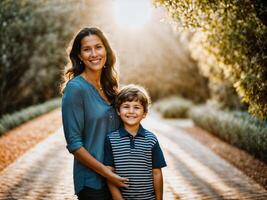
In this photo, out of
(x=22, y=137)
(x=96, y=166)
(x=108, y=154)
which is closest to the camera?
(x=96, y=166)

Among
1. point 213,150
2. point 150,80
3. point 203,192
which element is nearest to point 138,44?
point 150,80

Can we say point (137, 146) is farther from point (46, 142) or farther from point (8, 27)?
point (8, 27)

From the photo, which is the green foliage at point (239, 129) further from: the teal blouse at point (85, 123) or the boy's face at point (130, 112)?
the teal blouse at point (85, 123)

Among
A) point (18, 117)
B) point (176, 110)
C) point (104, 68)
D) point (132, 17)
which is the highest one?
point (132, 17)

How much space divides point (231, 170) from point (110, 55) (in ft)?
20.9

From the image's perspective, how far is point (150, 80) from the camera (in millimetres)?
28203

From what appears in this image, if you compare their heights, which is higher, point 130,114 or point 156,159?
point 130,114

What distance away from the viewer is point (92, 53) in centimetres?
326

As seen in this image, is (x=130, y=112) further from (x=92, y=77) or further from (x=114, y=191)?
(x=114, y=191)

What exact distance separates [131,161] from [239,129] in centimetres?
889

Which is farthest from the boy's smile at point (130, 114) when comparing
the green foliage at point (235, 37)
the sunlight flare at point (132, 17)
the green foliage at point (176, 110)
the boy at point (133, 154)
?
the sunlight flare at point (132, 17)

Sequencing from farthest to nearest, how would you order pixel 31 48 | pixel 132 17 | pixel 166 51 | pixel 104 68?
pixel 166 51 < pixel 132 17 < pixel 31 48 < pixel 104 68

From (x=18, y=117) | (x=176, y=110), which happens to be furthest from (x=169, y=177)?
(x=176, y=110)

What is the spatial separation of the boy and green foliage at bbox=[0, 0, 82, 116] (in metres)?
9.31
